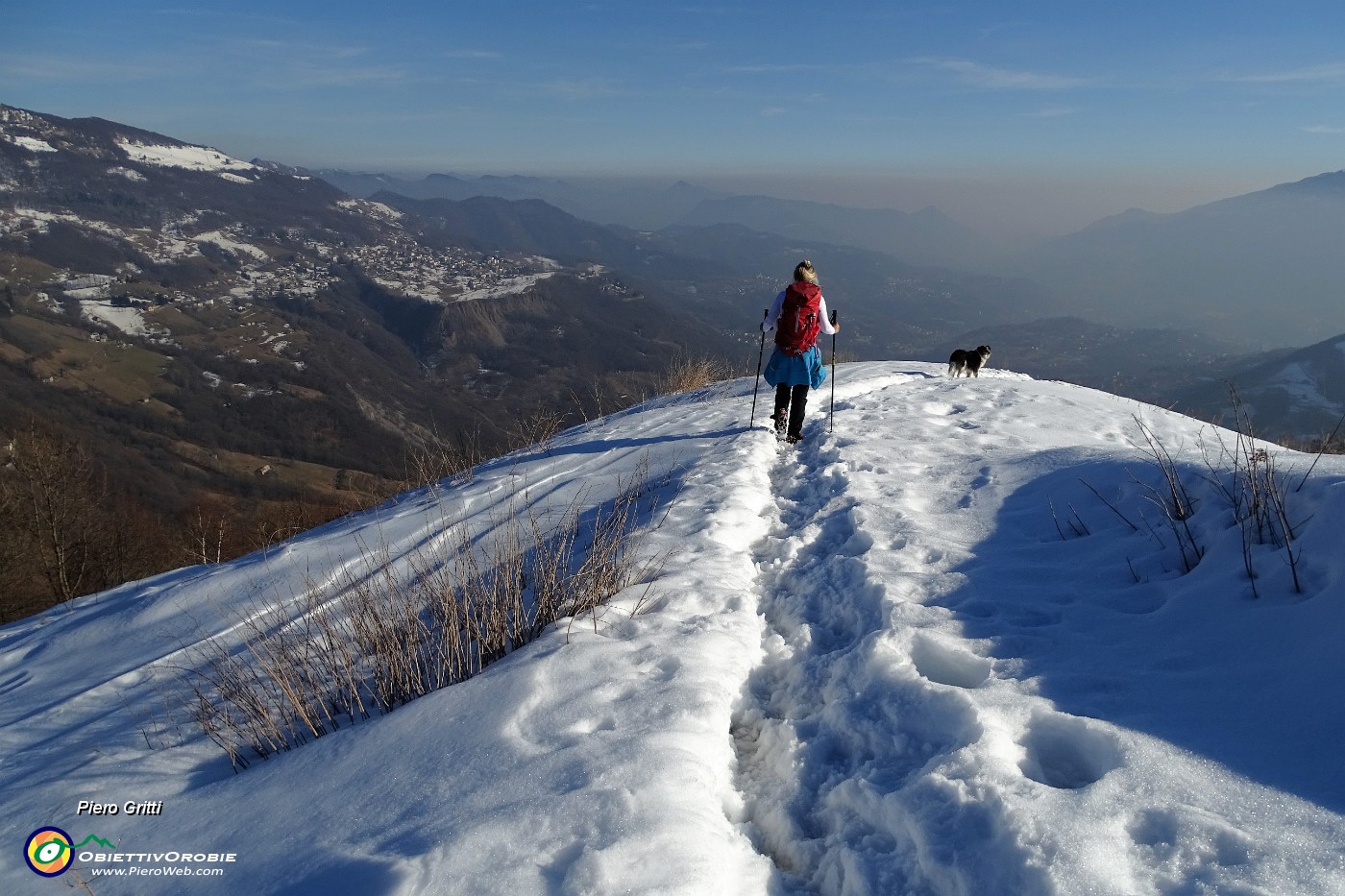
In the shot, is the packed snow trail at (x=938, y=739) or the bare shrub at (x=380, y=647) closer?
the packed snow trail at (x=938, y=739)

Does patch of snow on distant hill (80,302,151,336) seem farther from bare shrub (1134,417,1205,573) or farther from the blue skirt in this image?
bare shrub (1134,417,1205,573)

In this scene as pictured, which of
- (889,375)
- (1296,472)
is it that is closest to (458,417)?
(889,375)

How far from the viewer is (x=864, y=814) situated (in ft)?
8.54

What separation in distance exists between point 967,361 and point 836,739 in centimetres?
1359

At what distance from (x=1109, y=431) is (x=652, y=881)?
8564mm

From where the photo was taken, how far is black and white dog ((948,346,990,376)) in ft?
48.4

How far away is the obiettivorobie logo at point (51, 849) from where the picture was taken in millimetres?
2674

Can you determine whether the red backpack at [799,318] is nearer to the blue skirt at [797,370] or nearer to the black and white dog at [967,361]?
the blue skirt at [797,370]

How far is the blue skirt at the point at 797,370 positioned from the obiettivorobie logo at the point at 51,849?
731 cm

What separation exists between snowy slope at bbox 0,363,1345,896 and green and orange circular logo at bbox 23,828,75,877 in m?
0.05

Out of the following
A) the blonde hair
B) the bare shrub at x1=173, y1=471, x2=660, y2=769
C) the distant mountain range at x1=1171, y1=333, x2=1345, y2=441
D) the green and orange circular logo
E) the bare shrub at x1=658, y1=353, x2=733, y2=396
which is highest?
the blonde hair

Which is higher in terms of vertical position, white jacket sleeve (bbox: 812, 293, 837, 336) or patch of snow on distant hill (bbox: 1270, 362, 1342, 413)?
white jacket sleeve (bbox: 812, 293, 837, 336)

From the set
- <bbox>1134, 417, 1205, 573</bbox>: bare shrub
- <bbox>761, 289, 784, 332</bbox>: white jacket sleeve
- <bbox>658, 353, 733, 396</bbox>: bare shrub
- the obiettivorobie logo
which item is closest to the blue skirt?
<bbox>761, 289, 784, 332</bbox>: white jacket sleeve

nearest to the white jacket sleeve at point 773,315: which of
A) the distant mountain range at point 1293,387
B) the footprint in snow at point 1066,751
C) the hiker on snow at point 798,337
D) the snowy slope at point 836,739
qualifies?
the hiker on snow at point 798,337
